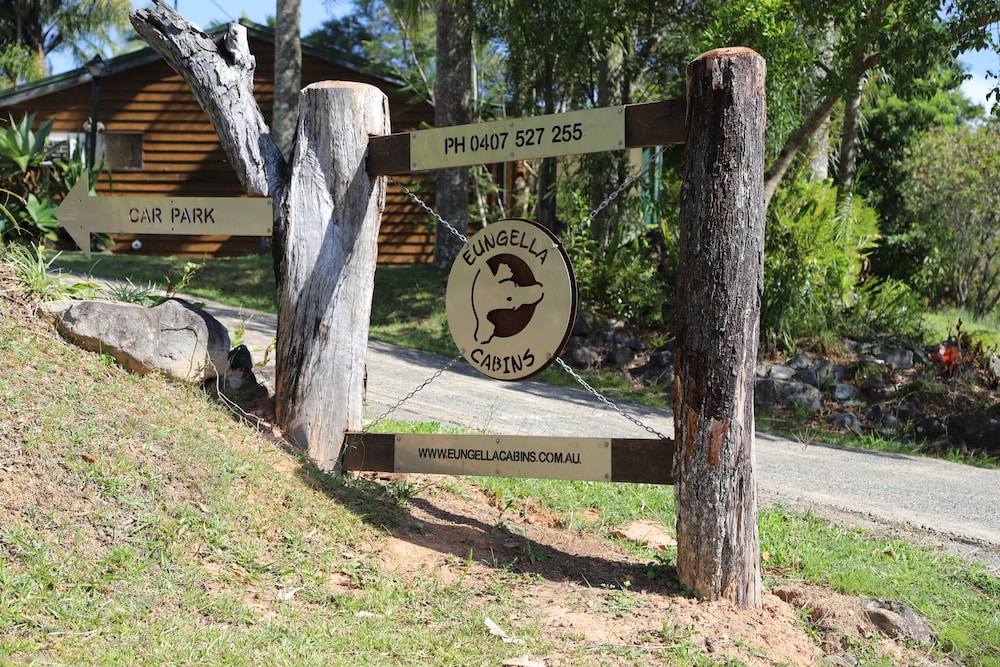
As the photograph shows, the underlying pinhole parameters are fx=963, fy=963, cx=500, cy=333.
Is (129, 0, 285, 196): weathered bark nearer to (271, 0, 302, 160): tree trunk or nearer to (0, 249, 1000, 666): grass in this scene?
(0, 249, 1000, 666): grass

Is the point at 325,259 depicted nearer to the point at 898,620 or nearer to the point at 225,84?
the point at 225,84

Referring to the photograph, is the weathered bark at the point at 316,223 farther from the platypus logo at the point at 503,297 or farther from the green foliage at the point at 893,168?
the green foliage at the point at 893,168

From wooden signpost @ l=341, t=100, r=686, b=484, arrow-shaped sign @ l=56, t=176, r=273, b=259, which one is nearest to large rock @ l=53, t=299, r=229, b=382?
arrow-shaped sign @ l=56, t=176, r=273, b=259

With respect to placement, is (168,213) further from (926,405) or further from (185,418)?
(926,405)

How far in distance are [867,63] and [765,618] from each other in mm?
8593

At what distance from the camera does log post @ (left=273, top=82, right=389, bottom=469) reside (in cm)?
515

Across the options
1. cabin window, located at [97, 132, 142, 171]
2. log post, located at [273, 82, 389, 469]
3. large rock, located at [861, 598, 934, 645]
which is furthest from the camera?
cabin window, located at [97, 132, 142, 171]

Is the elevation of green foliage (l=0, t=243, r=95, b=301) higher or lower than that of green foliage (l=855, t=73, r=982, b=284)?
lower

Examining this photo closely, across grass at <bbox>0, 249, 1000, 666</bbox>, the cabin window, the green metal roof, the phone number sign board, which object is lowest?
grass at <bbox>0, 249, 1000, 666</bbox>

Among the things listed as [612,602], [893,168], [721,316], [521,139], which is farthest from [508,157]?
[893,168]

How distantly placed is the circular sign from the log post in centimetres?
69

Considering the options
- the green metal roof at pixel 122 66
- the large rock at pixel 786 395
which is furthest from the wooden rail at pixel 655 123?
the green metal roof at pixel 122 66

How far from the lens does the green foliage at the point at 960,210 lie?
669 inches

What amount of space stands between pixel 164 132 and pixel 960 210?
50.7 ft
